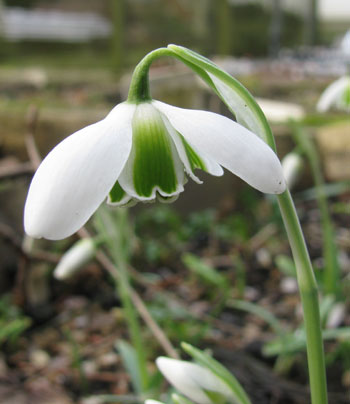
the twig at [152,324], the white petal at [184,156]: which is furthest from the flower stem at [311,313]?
the twig at [152,324]

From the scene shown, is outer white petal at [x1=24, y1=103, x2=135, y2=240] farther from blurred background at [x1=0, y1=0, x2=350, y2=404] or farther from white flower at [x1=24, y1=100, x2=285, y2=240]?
blurred background at [x1=0, y1=0, x2=350, y2=404]

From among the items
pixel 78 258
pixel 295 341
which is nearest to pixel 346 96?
pixel 295 341

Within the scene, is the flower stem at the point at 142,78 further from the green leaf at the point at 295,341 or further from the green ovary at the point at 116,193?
the green leaf at the point at 295,341

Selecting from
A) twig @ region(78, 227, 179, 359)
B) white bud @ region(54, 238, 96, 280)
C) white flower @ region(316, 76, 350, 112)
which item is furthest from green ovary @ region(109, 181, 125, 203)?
white flower @ region(316, 76, 350, 112)

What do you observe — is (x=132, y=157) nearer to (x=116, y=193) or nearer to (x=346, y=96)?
(x=116, y=193)

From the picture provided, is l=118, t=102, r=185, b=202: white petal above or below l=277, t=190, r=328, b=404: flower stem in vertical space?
above

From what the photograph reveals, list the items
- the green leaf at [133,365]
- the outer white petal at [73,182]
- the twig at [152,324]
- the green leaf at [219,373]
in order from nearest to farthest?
1. the outer white petal at [73,182]
2. the green leaf at [219,373]
3. the twig at [152,324]
4. the green leaf at [133,365]

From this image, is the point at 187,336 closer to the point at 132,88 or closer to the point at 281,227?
the point at 281,227
